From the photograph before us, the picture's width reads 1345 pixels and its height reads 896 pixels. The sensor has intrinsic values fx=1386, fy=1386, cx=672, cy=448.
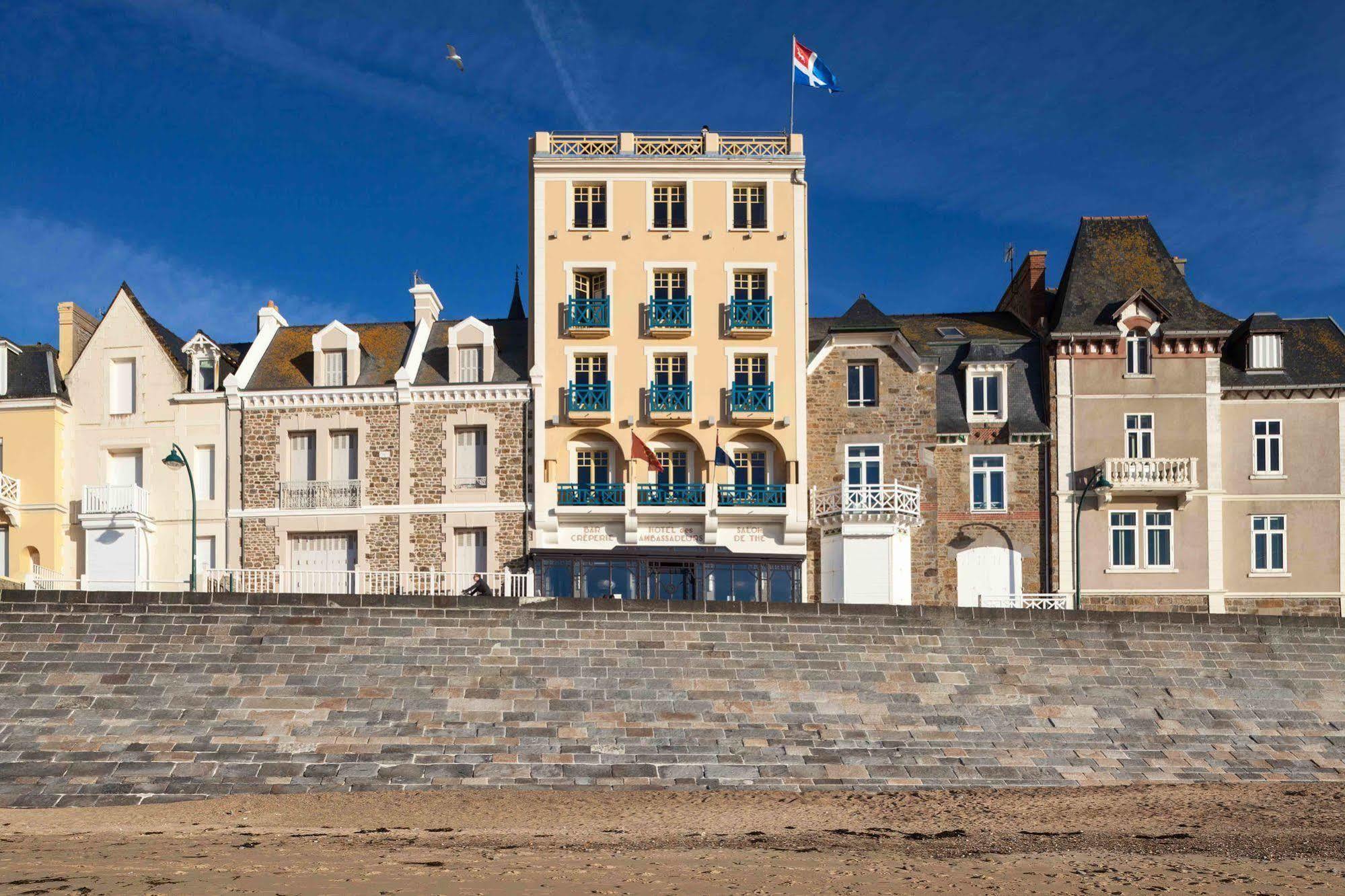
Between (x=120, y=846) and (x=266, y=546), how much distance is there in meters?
17.3

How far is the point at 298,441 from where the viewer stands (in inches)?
1358

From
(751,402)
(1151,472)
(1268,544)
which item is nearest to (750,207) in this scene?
(751,402)

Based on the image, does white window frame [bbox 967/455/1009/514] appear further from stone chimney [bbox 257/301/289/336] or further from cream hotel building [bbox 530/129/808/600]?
stone chimney [bbox 257/301/289/336]

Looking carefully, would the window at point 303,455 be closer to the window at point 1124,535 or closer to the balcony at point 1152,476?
the balcony at point 1152,476

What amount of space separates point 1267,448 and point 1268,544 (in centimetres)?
241

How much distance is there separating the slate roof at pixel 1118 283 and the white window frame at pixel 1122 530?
4.54 metres

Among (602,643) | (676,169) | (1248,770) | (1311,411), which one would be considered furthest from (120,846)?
(1311,411)

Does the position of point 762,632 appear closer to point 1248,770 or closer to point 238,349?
point 1248,770

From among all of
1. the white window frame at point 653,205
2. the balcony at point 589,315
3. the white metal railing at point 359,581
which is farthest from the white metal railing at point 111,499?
the white window frame at point 653,205

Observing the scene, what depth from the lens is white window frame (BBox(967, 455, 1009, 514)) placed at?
34.6 meters

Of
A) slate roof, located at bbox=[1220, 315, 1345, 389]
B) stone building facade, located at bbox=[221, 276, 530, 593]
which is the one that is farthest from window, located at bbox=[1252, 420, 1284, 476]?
stone building facade, located at bbox=[221, 276, 530, 593]

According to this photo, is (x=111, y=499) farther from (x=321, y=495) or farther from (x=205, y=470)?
(x=321, y=495)

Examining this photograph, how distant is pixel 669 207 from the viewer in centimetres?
3481

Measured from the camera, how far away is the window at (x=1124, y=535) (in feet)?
112
